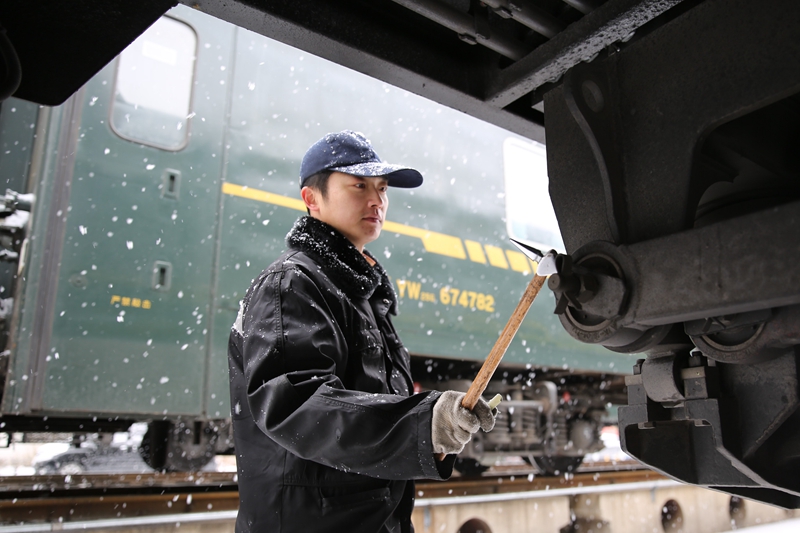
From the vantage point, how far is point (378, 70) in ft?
4.92

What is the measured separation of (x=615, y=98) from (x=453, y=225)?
367cm

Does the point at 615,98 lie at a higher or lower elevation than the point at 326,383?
higher

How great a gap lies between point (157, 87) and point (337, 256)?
2644mm

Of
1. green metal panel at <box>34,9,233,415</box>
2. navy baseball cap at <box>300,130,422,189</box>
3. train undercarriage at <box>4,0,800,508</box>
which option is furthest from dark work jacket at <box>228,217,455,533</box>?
green metal panel at <box>34,9,233,415</box>

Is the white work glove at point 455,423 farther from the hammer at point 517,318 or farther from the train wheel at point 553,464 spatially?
the train wheel at point 553,464

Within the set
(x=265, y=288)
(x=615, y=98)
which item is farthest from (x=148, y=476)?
(x=615, y=98)

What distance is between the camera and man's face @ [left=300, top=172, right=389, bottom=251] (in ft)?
5.88

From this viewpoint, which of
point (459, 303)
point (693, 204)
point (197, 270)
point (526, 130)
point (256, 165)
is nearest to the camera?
point (693, 204)

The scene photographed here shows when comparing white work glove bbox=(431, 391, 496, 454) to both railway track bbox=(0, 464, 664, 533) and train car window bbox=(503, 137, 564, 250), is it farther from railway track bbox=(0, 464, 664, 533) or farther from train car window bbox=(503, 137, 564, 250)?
train car window bbox=(503, 137, 564, 250)

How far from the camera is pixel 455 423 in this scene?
1.14m

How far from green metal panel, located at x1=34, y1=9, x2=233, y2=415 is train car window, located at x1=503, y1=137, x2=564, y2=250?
8.42 ft

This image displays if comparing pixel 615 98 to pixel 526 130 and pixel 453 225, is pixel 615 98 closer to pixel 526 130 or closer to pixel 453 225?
pixel 526 130

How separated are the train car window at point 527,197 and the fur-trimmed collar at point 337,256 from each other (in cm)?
372

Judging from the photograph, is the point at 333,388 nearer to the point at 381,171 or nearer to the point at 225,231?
the point at 381,171
